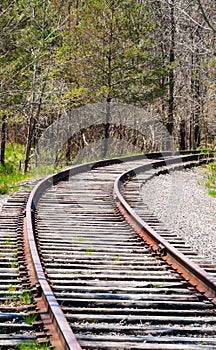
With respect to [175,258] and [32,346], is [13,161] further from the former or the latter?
[32,346]

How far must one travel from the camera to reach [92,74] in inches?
1120

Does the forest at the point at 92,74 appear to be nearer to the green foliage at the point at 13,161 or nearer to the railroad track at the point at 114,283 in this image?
the green foliage at the point at 13,161

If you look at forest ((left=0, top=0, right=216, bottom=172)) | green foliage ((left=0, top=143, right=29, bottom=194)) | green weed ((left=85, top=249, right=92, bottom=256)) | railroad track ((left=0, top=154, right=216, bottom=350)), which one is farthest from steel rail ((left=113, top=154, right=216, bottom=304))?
green foliage ((left=0, top=143, right=29, bottom=194))

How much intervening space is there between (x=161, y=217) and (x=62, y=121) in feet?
62.2

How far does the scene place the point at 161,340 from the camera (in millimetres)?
4066

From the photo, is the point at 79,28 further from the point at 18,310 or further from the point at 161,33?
the point at 18,310

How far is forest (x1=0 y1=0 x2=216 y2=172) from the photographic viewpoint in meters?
21.2

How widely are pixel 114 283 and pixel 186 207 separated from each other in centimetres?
609

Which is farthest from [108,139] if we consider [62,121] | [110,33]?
[110,33]

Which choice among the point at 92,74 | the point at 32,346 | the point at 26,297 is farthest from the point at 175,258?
the point at 92,74

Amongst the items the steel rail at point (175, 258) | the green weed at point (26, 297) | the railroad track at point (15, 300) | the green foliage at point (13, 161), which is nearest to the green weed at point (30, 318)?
the railroad track at point (15, 300)

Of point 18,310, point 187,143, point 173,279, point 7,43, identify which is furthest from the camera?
point 187,143

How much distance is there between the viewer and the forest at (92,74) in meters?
21.2

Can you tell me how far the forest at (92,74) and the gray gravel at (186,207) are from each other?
17.8 feet
